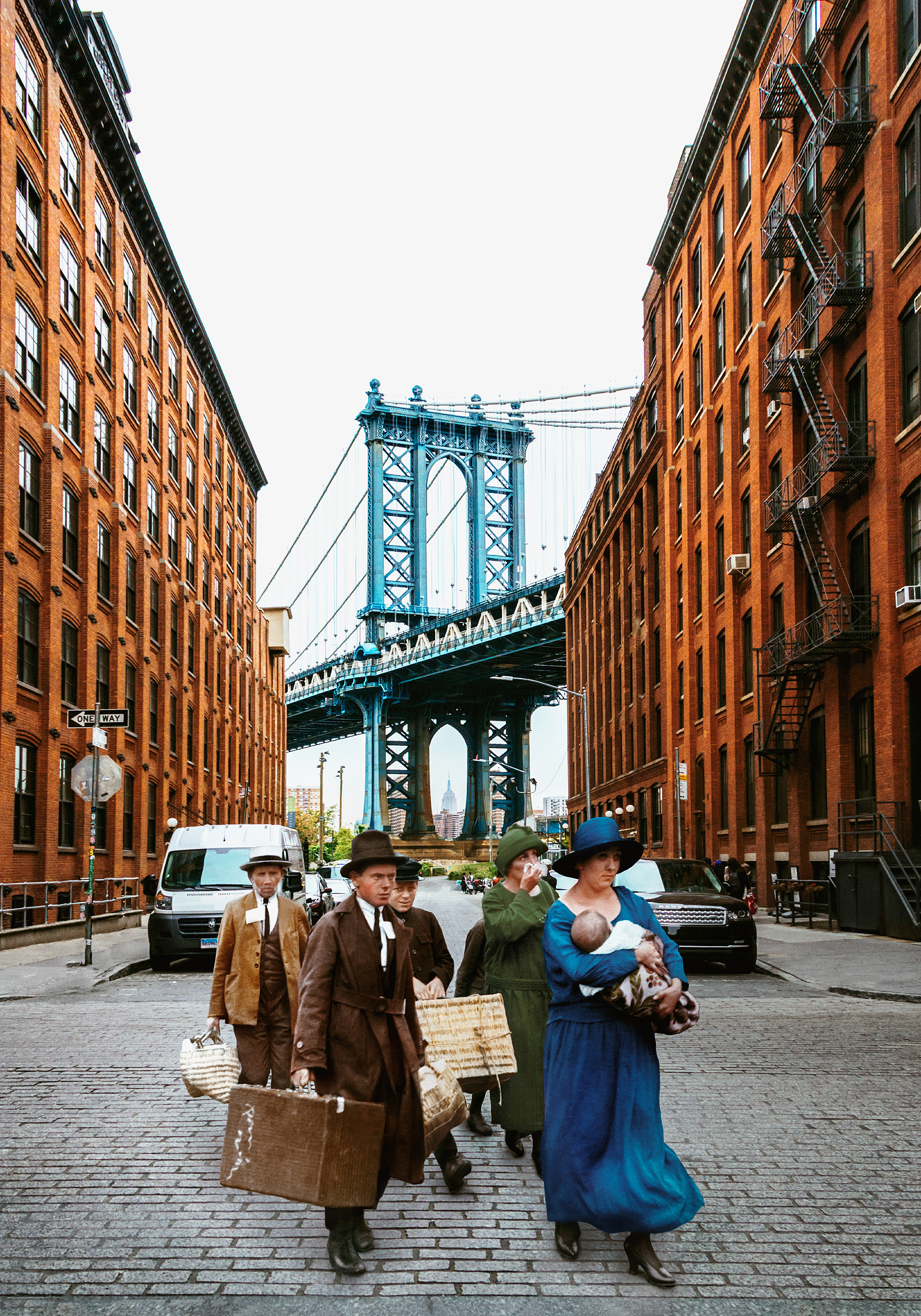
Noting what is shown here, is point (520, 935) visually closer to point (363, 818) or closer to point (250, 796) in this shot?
point (250, 796)

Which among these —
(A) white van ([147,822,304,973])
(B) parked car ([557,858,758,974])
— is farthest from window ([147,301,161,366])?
(B) parked car ([557,858,758,974])

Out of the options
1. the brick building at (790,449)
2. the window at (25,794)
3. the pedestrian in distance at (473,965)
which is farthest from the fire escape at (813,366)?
the pedestrian in distance at (473,965)

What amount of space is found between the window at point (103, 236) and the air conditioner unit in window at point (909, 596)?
893 inches

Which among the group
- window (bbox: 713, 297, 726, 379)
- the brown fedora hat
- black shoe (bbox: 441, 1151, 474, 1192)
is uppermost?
window (bbox: 713, 297, 726, 379)

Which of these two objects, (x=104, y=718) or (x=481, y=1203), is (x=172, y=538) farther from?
(x=481, y=1203)

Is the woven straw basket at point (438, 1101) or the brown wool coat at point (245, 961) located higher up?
the brown wool coat at point (245, 961)

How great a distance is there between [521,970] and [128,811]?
102ft

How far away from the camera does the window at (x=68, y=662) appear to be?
29.1m

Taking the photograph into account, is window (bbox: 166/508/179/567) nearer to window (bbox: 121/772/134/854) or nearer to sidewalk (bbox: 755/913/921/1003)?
window (bbox: 121/772/134/854)

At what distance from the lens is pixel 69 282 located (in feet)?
102

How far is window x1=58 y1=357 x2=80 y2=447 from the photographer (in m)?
29.8

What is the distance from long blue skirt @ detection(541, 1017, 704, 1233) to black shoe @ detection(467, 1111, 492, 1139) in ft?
8.44

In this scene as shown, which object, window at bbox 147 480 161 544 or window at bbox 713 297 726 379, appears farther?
window at bbox 147 480 161 544

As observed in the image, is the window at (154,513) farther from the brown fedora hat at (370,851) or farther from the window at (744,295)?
the brown fedora hat at (370,851)
